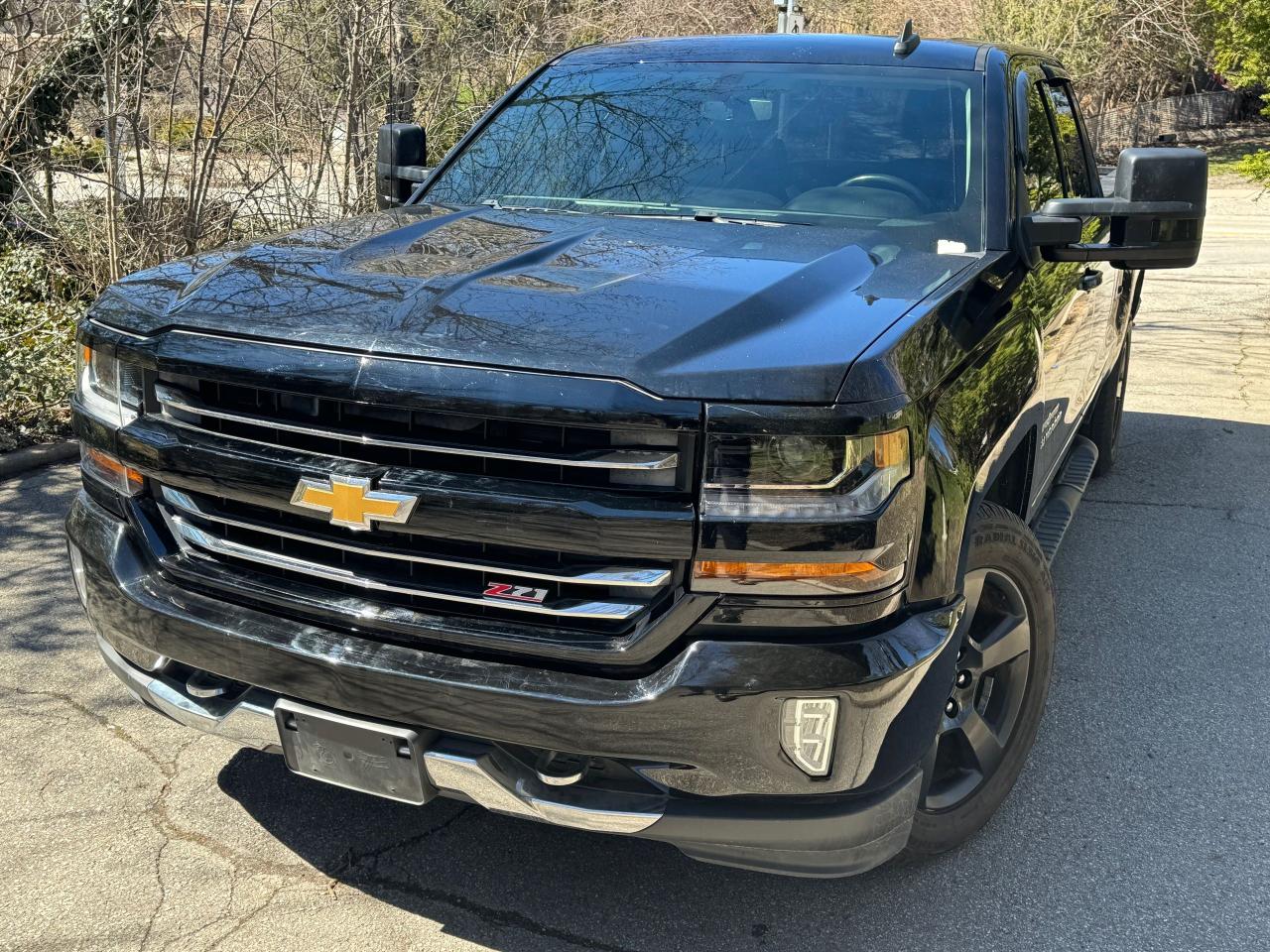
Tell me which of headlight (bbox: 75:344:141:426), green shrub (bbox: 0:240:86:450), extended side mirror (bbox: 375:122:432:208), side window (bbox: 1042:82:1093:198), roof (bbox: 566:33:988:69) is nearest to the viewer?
headlight (bbox: 75:344:141:426)

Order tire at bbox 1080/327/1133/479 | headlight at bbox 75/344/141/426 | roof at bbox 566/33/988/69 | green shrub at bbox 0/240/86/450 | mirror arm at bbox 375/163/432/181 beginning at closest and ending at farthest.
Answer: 1. headlight at bbox 75/344/141/426
2. roof at bbox 566/33/988/69
3. mirror arm at bbox 375/163/432/181
4. tire at bbox 1080/327/1133/479
5. green shrub at bbox 0/240/86/450

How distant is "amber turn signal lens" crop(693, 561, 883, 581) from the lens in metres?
2.23

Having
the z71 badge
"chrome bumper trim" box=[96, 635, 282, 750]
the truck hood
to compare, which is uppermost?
the truck hood

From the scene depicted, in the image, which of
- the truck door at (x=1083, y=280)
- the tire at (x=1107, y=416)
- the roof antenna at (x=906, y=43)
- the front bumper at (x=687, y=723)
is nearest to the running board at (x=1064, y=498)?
the truck door at (x=1083, y=280)

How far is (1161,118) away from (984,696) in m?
28.5

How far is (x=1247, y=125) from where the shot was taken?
30.0 meters

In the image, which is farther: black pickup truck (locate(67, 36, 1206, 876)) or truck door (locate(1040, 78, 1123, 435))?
truck door (locate(1040, 78, 1123, 435))

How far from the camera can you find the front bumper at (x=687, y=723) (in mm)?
2244

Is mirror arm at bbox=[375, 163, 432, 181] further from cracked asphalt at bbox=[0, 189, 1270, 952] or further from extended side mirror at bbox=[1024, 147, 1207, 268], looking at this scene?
extended side mirror at bbox=[1024, 147, 1207, 268]

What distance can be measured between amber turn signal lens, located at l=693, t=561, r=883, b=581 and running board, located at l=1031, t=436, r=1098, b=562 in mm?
1605

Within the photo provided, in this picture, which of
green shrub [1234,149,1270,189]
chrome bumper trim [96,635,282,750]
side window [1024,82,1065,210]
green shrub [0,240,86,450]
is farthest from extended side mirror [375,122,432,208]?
green shrub [1234,149,1270,189]

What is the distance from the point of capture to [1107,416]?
5949mm

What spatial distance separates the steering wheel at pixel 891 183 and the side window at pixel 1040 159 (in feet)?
1.21

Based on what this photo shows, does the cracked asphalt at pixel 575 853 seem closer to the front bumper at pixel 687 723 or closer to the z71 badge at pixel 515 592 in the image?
the front bumper at pixel 687 723
